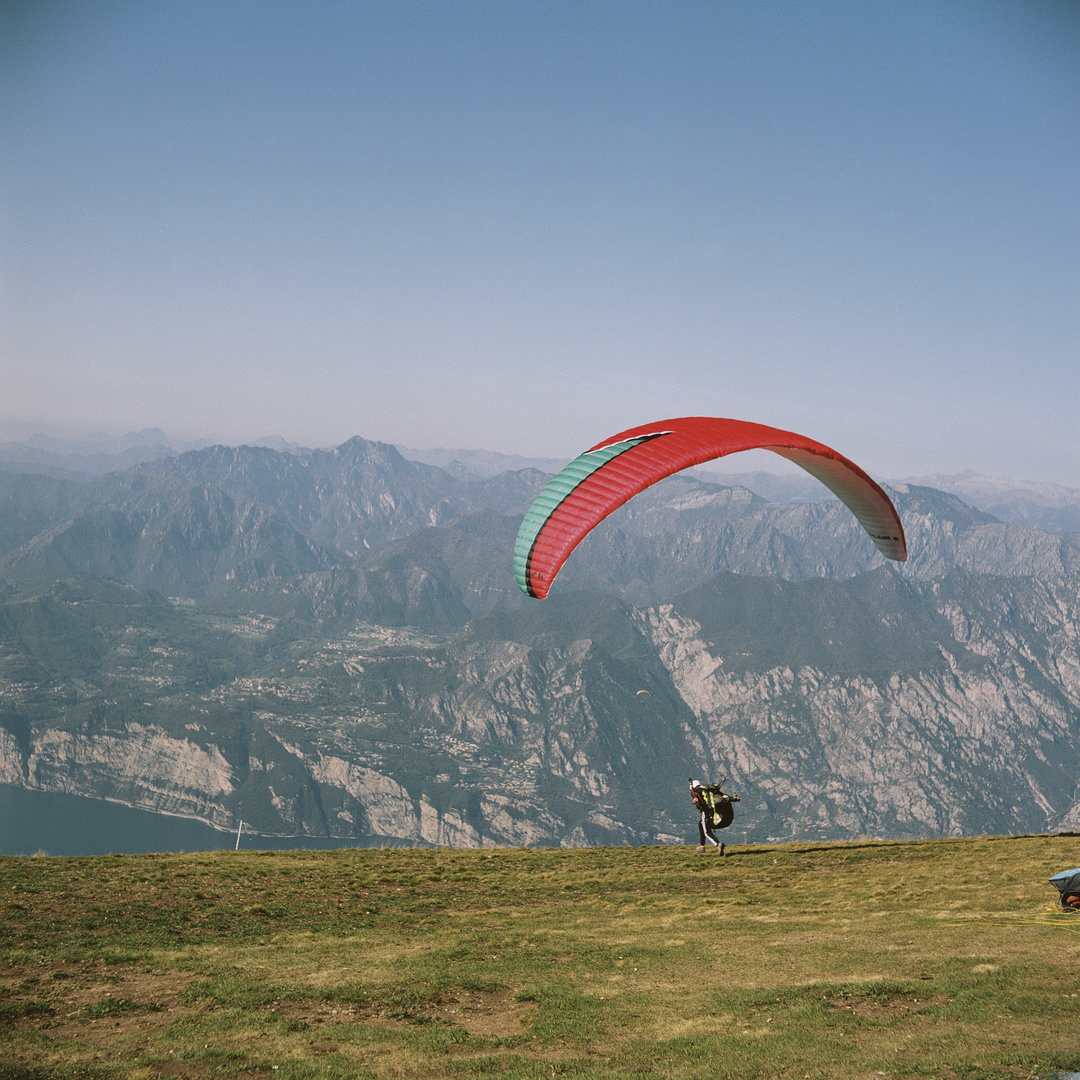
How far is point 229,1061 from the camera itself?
536 inches

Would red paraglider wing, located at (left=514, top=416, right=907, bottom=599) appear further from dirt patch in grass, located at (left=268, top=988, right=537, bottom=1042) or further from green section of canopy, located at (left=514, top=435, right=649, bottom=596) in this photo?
dirt patch in grass, located at (left=268, top=988, right=537, bottom=1042)

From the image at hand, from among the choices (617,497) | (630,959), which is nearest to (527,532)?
(617,497)

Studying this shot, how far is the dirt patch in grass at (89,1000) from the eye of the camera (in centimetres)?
1518

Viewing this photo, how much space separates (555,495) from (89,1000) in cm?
1818

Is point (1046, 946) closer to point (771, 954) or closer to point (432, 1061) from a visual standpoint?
point (771, 954)

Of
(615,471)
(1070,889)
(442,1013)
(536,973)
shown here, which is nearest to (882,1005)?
(536,973)

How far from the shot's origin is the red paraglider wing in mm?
23766

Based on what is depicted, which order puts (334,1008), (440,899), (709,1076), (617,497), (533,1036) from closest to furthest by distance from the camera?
1. (709,1076)
2. (533,1036)
3. (334,1008)
4. (617,497)
5. (440,899)

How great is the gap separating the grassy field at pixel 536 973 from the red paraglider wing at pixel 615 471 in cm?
1094

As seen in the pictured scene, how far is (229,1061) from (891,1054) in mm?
11947

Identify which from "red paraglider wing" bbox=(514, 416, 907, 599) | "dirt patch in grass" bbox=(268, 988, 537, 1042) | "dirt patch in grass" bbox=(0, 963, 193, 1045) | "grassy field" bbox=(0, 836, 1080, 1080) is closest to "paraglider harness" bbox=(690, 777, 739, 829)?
"grassy field" bbox=(0, 836, 1080, 1080)

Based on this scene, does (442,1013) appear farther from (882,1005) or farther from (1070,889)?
(1070,889)

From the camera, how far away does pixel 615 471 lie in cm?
2509

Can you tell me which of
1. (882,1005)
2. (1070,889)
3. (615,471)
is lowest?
(1070,889)
